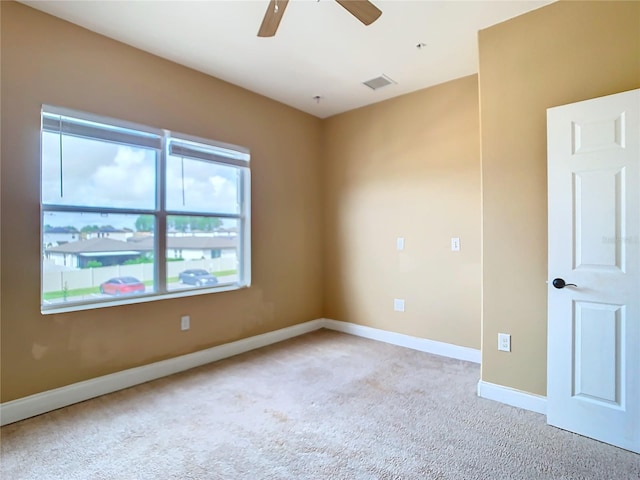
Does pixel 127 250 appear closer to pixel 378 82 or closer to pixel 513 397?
pixel 378 82

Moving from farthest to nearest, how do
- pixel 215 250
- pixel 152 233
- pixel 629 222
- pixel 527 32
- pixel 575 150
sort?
pixel 215 250, pixel 152 233, pixel 527 32, pixel 575 150, pixel 629 222

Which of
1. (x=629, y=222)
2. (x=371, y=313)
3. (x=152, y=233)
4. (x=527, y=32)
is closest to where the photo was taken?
(x=629, y=222)

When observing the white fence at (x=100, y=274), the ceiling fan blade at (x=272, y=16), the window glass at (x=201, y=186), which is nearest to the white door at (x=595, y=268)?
the ceiling fan blade at (x=272, y=16)

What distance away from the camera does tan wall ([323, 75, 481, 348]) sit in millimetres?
3297

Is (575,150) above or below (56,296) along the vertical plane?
above

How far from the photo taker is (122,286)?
2.78m

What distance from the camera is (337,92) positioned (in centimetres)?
366

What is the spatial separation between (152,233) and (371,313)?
8.26ft

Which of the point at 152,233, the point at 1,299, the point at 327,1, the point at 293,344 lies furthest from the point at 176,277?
the point at 327,1

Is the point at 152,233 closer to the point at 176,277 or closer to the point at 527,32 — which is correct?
the point at 176,277

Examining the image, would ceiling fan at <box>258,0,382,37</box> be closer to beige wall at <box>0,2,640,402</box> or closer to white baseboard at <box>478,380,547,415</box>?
beige wall at <box>0,2,640,402</box>

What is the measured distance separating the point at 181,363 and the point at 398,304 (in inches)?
90.0

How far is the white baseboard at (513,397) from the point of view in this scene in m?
2.30

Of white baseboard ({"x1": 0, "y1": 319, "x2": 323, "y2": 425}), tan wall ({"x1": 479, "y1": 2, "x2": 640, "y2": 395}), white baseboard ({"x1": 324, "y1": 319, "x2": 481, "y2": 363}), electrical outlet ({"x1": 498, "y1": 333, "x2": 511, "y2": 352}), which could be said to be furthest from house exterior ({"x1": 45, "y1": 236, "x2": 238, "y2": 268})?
electrical outlet ({"x1": 498, "y1": 333, "x2": 511, "y2": 352})
